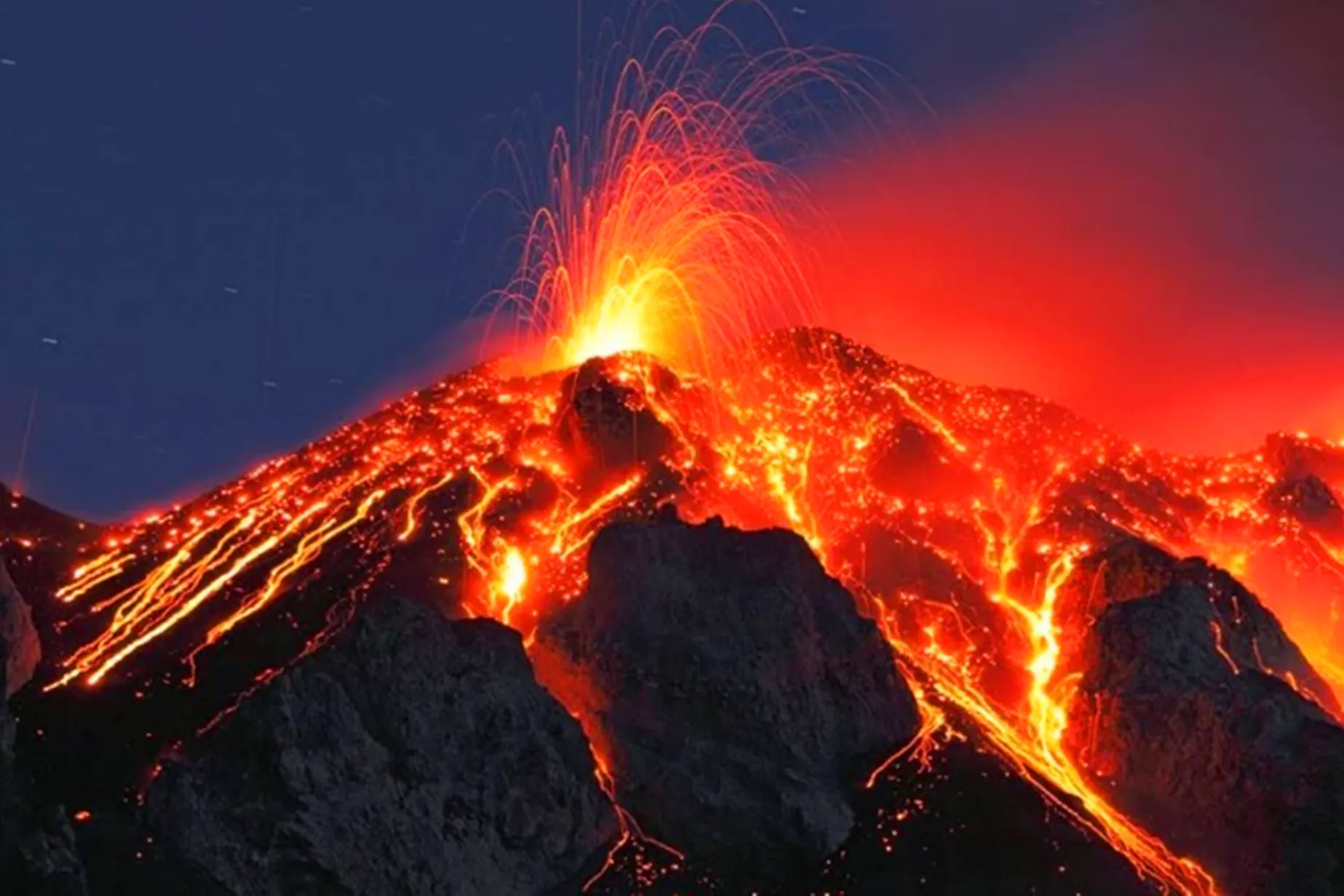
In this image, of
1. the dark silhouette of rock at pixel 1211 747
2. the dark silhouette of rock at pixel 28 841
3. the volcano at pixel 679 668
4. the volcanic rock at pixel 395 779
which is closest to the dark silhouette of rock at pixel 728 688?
the volcano at pixel 679 668

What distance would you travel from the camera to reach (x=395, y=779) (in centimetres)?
5006

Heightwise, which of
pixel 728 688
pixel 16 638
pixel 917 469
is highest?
pixel 917 469

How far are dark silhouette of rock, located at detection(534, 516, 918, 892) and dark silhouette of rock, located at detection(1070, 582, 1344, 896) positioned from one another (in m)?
11.3

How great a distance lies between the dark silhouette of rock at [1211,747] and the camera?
55.0 m

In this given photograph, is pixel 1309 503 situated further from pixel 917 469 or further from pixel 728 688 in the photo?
pixel 728 688

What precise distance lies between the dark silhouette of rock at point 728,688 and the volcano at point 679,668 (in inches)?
6.3

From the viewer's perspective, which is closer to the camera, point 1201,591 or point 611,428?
point 1201,591

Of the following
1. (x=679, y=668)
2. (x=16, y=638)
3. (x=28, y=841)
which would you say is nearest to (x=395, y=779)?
(x=28, y=841)

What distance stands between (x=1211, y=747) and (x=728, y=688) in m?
23.2

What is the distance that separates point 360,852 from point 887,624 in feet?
122

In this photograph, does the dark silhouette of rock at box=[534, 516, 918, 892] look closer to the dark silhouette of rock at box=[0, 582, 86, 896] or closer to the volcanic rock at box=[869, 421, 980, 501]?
the dark silhouette of rock at box=[0, 582, 86, 896]

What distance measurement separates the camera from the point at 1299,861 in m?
54.1

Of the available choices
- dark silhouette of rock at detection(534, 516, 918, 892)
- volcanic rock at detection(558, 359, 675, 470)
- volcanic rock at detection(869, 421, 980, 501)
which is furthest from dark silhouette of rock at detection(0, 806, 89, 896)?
volcanic rock at detection(869, 421, 980, 501)

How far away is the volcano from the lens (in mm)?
49906
